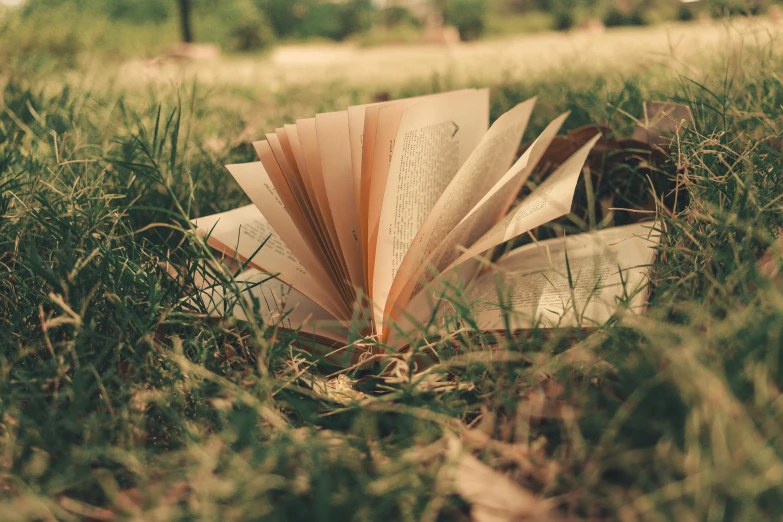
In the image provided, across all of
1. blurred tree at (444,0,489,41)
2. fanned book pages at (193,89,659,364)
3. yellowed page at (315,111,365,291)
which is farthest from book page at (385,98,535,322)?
blurred tree at (444,0,489,41)

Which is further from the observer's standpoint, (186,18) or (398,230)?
(186,18)

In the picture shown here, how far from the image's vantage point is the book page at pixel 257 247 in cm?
110

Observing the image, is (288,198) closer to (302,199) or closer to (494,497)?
(302,199)

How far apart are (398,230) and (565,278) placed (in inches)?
12.5

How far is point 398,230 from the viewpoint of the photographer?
0.99 m

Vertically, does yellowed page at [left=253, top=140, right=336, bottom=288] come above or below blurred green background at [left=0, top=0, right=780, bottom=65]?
below

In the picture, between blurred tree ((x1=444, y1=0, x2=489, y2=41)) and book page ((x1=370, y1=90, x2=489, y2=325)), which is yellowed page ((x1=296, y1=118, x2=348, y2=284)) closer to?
book page ((x1=370, y1=90, x2=489, y2=325))

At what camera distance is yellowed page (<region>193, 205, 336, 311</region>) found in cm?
110

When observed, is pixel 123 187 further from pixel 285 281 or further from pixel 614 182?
pixel 614 182

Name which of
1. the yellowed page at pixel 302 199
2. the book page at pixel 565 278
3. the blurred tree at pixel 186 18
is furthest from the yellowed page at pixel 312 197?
the blurred tree at pixel 186 18

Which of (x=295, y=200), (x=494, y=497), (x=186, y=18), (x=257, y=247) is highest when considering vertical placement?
(x=186, y=18)

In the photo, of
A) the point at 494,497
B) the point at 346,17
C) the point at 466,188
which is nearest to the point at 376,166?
the point at 466,188

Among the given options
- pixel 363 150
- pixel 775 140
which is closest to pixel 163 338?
pixel 363 150

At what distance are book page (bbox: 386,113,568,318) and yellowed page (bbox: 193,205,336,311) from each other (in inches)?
6.8
